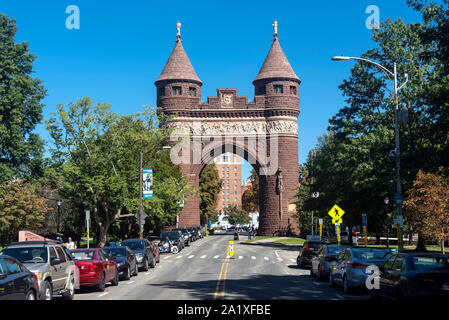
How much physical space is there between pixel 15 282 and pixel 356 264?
1019 centimetres

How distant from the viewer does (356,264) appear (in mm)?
16938

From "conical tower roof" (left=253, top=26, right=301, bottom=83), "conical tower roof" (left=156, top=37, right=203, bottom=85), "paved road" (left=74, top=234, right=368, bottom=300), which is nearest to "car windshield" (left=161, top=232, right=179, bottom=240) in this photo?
"paved road" (left=74, top=234, right=368, bottom=300)

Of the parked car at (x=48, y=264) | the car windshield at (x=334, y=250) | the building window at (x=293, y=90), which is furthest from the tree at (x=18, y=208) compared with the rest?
the building window at (x=293, y=90)

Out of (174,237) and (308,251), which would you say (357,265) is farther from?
(174,237)

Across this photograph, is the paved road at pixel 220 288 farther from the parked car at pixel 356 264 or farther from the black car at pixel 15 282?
the black car at pixel 15 282

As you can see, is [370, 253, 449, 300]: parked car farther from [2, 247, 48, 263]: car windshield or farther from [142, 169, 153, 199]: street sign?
[142, 169, 153, 199]: street sign

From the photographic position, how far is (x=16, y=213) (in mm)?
46188

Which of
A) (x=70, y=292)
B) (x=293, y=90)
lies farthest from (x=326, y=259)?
(x=293, y=90)

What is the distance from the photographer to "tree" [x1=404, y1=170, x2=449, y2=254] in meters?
30.1

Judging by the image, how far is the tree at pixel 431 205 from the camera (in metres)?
30.1

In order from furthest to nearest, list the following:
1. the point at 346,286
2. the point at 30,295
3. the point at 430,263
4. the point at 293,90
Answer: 1. the point at 293,90
2. the point at 346,286
3. the point at 430,263
4. the point at 30,295

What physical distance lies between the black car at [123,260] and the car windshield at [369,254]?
931cm
